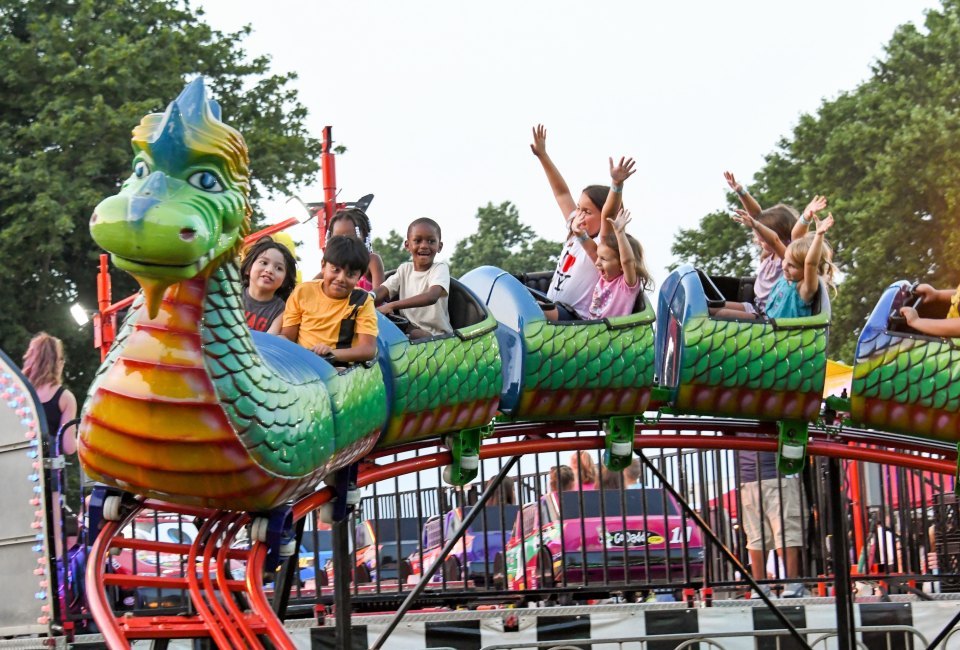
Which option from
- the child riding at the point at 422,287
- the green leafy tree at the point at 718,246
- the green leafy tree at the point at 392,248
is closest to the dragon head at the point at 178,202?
the child riding at the point at 422,287

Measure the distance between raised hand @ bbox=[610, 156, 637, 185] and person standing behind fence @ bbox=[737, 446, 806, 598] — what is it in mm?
2645

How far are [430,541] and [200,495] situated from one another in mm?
6119

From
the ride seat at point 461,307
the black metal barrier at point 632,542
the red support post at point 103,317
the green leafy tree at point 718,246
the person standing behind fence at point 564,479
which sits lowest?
the black metal barrier at point 632,542

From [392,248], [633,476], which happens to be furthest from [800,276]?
[392,248]

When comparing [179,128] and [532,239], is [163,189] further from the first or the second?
[532,239]

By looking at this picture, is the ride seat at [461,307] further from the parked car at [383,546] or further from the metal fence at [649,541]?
the parked car at [383,546]

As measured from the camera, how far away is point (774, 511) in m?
10.0

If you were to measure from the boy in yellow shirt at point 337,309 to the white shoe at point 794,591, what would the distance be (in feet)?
13.2

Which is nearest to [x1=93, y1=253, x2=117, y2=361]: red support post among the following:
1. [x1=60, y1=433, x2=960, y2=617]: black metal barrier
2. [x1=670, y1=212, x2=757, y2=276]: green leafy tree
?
[x1=60, y1=433, x2=960, y2=617]: black metal barrier

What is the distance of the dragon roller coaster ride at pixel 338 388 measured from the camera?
5.21 meters

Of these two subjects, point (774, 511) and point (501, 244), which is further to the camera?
point (501, 244)

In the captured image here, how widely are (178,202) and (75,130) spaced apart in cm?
2125

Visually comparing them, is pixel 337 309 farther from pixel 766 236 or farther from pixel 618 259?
pixel 766 236

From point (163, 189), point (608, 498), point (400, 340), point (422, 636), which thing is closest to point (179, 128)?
point (163, 189)
